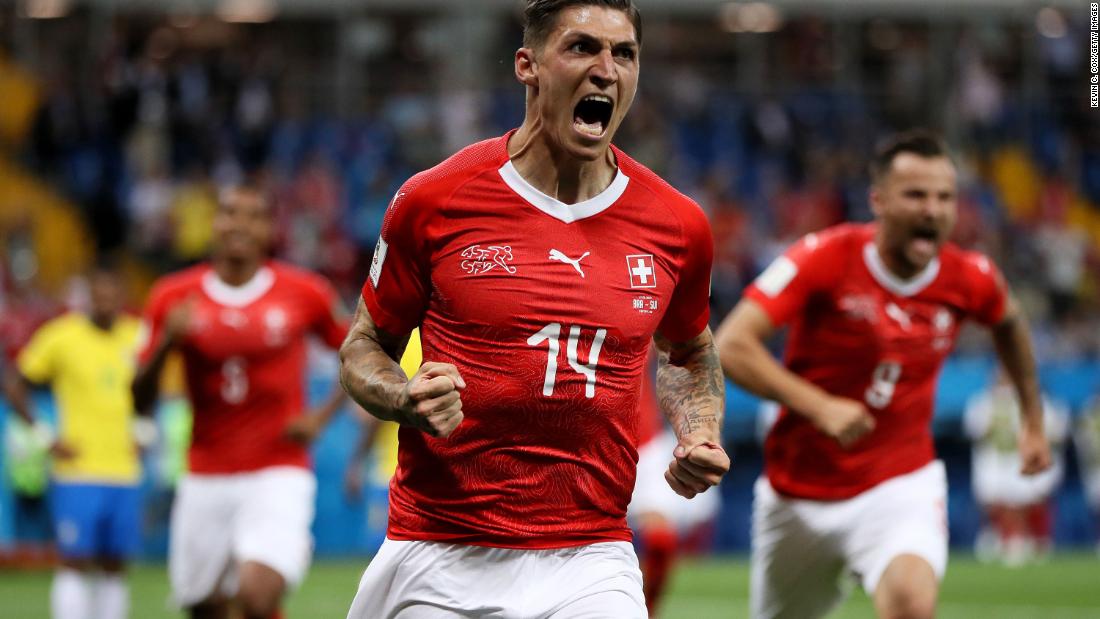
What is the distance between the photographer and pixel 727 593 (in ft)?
53.2

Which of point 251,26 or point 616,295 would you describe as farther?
point 251,26

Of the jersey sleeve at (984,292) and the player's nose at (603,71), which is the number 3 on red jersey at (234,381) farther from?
the player's nose at (603,71)

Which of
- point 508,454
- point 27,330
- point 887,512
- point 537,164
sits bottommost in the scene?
point 27,330

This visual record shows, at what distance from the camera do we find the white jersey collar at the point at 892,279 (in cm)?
752

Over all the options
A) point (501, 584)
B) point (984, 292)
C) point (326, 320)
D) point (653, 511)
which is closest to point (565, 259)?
point (501, 584)

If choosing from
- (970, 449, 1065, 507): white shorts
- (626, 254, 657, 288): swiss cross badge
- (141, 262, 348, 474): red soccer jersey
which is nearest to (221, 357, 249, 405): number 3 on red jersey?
(141, 262, 348, 474): red soccer jersey

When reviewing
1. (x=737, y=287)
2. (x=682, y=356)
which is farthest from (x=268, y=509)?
(x=737, y=287)

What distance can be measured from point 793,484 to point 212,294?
3757 millimetres

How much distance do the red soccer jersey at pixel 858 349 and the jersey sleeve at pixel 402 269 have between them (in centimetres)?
304

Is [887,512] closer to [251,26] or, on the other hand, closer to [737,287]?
[737,287]

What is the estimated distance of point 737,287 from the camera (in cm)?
2156

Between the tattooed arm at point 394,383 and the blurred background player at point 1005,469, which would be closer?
the tattooed arm at point 394,383

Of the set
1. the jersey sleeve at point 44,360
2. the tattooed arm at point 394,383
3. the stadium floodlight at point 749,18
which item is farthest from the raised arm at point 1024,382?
the stadium floodlight at point 749,18

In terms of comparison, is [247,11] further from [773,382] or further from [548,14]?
[548,14]
